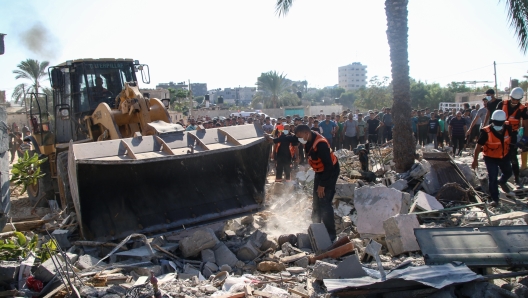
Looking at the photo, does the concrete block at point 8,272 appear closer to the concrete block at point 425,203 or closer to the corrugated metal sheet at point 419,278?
the corrugated metal sheet at point 419,278

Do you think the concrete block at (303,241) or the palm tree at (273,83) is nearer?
the concrete block at (303,241)

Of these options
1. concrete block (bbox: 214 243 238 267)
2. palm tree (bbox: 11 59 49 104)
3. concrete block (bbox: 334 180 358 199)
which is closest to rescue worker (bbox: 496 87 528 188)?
concrete block (bbox: 334 180 358 199)

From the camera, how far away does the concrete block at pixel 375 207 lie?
21.2ft

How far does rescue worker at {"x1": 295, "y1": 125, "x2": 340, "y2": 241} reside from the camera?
6457 mm

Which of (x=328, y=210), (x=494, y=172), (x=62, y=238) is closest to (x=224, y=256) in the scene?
(x=328, y=210)

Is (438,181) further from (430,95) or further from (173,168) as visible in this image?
(430,95)

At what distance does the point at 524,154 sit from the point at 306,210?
506 centimetres

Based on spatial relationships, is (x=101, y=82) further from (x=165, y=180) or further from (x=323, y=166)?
(x=323, y=166)

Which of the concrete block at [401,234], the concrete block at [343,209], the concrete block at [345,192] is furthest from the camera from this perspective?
the concrete block at [345,192]

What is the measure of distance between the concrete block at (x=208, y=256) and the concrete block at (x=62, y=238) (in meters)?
1.77

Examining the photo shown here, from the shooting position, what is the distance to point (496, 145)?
288 inches

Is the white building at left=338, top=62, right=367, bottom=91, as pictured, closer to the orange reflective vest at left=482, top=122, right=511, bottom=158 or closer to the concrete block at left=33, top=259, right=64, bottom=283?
the orange reflective vest at left=482, top=122, right=511, bottom=158

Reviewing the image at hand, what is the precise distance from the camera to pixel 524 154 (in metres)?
9.69

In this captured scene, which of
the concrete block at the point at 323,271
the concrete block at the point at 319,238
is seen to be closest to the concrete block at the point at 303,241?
the concrete block at the point at 319,238
